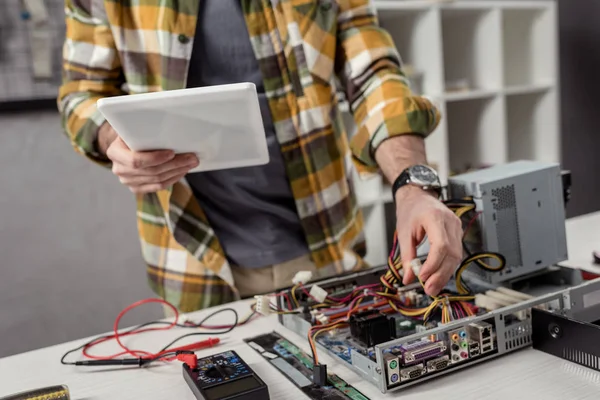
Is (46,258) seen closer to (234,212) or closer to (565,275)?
(234,212)

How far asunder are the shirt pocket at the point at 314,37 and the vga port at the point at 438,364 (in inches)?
23.0

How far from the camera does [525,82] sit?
8.75 ft

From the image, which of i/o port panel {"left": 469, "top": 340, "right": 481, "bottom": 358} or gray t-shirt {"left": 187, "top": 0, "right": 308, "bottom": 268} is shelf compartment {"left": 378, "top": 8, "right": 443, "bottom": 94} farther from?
i/o port panel {"left": 469, "top": 340, "right": 481, "bottom": 358}

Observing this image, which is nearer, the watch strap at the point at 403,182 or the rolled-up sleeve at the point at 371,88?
the watch strap at the point at 403,182

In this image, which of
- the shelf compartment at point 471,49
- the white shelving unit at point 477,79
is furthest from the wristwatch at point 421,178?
the shelf compartment at point 471,49

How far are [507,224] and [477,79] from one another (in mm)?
1768

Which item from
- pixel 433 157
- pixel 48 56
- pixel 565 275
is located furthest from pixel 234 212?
pixel 433 157

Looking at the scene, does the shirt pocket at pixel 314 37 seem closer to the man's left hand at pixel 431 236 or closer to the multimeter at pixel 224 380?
the man's left hand at pixel 431 236

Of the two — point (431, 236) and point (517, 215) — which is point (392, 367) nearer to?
→ point (431, 236)

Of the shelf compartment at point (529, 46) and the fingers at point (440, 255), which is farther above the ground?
the shelf compartment at point (529, 46)

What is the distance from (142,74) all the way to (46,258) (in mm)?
1131

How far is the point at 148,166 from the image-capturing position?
84 centimetres

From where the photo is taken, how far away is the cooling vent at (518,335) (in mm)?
704

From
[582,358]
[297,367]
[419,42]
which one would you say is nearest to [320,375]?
[297,367]
